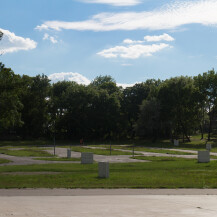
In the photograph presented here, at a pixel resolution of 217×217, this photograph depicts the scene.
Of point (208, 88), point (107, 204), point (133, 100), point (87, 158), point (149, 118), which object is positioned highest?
point (208, 88)

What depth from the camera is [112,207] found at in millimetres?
9688

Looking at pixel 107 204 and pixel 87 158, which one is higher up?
pixel 107 204

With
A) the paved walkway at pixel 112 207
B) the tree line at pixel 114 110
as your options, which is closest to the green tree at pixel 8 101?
the tree line at pixel 114 110

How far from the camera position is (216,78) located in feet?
249

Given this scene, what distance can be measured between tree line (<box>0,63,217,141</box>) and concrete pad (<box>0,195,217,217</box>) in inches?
2449

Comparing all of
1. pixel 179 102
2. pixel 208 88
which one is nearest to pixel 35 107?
pixel 179 102

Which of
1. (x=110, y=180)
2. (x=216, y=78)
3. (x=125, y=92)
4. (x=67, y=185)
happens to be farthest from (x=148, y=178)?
(x=125, y=92)

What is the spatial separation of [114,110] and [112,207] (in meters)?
81.5

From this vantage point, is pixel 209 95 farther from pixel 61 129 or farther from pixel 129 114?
pixel 61 129

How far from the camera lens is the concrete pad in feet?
28.4

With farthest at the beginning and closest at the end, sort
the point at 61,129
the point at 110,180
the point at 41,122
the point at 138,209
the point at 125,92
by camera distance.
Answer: the point at 125,92 → the point at 61,129 → the point at 41,122 → the point at 110,180 → the point at 138,209

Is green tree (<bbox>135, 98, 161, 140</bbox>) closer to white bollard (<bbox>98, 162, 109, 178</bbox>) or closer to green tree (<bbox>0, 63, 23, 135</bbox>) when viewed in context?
green tree (<bbox>0, 63, 23, 135</bbox>)

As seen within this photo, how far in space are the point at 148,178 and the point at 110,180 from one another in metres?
1.89

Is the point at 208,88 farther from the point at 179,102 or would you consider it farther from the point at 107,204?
the point at 107,204
